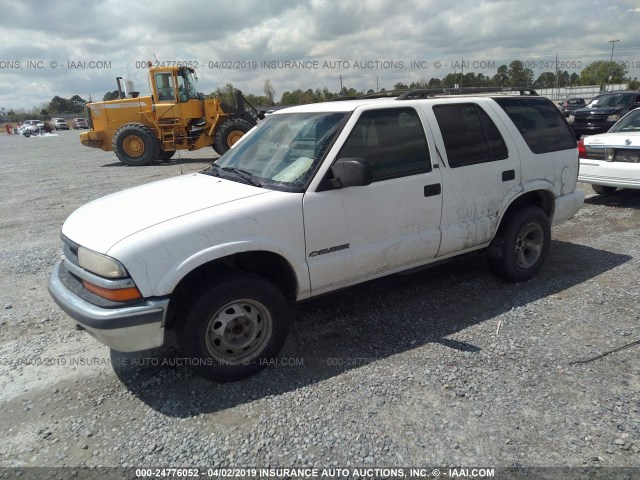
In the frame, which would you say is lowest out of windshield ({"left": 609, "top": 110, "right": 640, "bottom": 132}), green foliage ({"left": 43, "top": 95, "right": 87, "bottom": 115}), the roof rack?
windshield ({"left": 609, "top": 110, "right": 640, "bottom": 132})

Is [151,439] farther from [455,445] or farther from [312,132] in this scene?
[312,132]

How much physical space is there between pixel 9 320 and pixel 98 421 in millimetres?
2053

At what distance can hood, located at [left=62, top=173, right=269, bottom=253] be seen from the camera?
2904mm

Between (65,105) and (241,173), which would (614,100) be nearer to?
(241,173)

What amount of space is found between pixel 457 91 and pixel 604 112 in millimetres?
14311

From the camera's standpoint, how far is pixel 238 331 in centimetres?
316

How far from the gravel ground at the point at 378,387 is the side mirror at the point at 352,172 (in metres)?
1.29

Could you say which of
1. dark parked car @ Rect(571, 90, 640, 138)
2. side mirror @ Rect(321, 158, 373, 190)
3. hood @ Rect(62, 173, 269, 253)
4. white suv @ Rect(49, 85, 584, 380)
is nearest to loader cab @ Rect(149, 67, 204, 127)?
white suv @ Rect(49, 85, 584, 380)

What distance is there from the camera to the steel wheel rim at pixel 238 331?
305cm

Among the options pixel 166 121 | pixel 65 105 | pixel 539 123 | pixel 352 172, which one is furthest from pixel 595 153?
pixel 65 105

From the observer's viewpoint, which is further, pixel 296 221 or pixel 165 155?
pixel 165 155

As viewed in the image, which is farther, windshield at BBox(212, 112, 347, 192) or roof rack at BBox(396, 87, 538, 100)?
roof rack at BBox(396, 87, 538, 100)

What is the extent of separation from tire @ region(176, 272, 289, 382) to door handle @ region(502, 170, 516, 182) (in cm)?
243

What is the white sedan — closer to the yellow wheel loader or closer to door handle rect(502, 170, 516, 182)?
door handle rect(502, 170, 516, 182)
